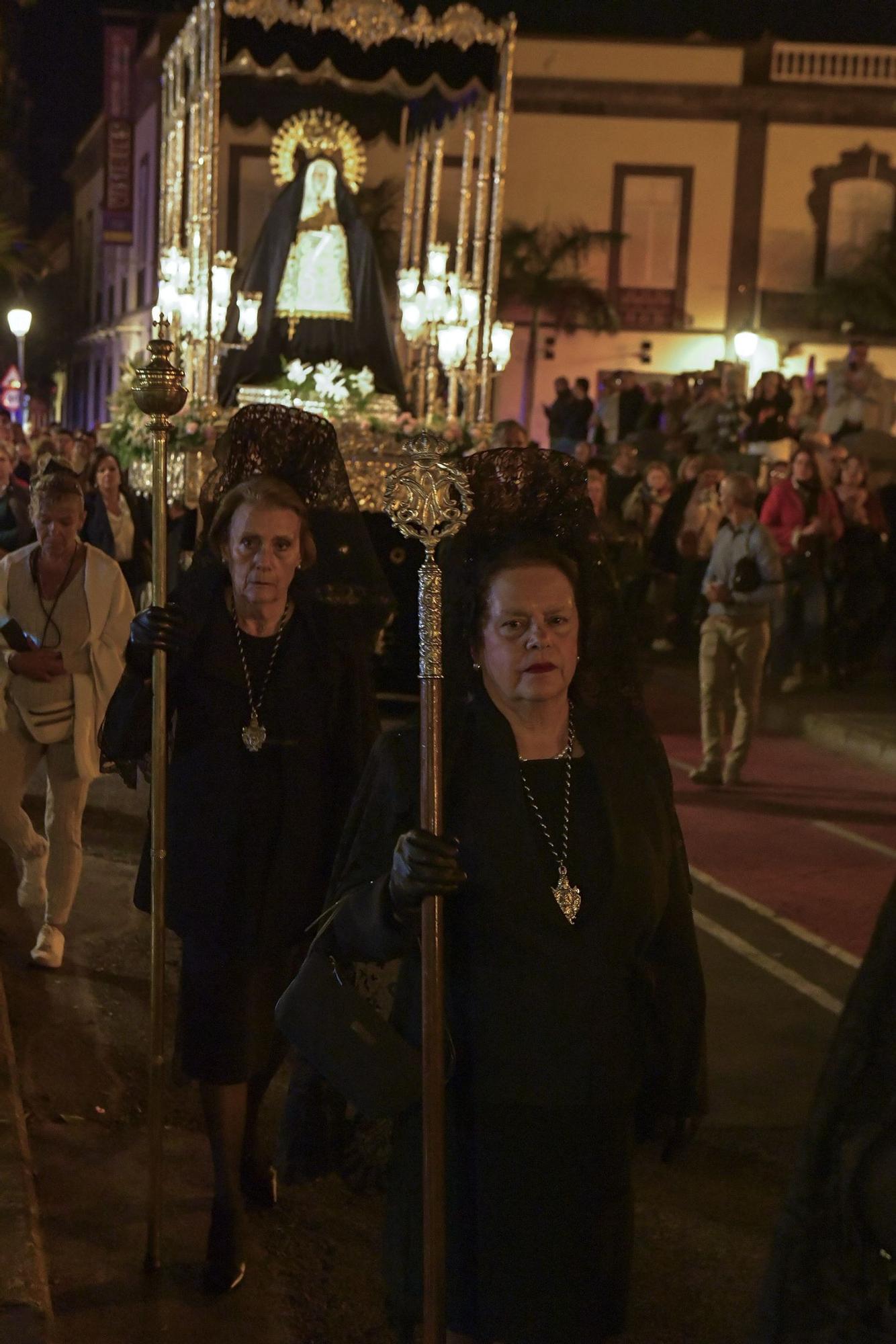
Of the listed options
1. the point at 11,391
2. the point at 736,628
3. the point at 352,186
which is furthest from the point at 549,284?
the point at 736,628

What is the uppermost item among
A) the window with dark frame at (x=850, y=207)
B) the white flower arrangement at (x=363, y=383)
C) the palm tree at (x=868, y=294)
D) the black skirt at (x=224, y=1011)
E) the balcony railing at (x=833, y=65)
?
the balcony railing at (x=833, y=65)

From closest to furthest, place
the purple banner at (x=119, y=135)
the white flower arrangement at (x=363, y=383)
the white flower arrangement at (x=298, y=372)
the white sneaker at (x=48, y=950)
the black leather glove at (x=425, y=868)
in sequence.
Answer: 1. the black leather glove at (x=425, y=868)
2. the white sneaker at (x=48, y=950)
3. the white flower arrangement at (x=363, y=383)
4. the white flower arrangement at (x=298, y=372)
5. the purple banner at (x=119, y=135)

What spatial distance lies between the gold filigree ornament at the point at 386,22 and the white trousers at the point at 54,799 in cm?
955

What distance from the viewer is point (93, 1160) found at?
5.05 meters

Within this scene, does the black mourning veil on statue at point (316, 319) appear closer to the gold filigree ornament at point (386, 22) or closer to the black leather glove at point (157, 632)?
the gold filigree ornament at point (386, 22)

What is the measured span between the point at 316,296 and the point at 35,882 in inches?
445

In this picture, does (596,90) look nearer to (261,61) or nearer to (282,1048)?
(261,61)

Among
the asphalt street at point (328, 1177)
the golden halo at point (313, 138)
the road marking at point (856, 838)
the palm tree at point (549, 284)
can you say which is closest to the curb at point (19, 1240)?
the asphalt street at point (328, 1177)

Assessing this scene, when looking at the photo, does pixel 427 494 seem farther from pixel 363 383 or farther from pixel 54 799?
pixel 363 383

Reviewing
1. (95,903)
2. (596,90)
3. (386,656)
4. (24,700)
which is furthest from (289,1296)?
(596,90)

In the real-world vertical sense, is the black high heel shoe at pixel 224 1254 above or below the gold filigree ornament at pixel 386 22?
below

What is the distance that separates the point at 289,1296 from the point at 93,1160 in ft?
3.30

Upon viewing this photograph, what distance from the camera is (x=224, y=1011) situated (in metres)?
4.34

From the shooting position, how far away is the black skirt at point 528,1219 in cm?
307
